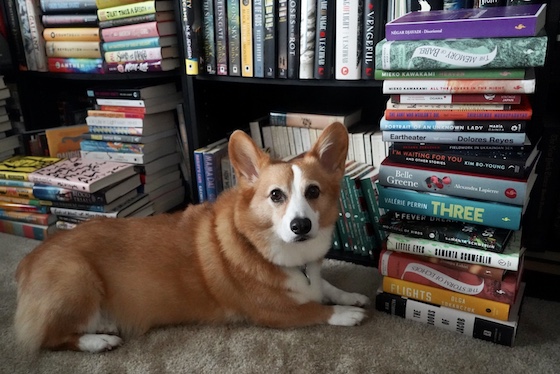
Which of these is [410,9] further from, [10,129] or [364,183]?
[10,129]

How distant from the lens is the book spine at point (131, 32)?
5.57 ft

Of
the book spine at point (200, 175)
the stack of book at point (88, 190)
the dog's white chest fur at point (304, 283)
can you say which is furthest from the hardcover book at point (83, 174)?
the dog's white chest fur at point (304, 283)

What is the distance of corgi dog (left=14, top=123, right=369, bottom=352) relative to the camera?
1226 millimetres

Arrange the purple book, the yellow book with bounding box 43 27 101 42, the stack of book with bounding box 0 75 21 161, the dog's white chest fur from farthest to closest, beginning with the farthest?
the stack of book with bounding box 0 75 21 161
the yellow book with bounding box 43 27 101 42
the dog's white chest fur
the purple book

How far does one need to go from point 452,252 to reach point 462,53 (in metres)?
0.51

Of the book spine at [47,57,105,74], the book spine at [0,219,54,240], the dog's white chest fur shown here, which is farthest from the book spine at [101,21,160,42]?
the dog's white chest fur

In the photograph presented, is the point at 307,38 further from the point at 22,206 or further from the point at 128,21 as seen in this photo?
the point at 22,206

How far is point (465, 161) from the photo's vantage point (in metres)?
1.19

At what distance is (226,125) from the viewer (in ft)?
6.48

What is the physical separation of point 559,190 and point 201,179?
125cm

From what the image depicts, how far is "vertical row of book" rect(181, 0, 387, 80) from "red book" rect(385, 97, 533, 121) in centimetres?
24

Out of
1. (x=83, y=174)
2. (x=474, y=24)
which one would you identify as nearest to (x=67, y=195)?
(x=83, y=174)

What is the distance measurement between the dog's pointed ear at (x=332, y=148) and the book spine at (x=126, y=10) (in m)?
0.87

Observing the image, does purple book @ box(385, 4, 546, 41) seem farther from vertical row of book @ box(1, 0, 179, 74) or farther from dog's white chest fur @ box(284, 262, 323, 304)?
vertical row of book @ box(1, 0, 179, 74)
